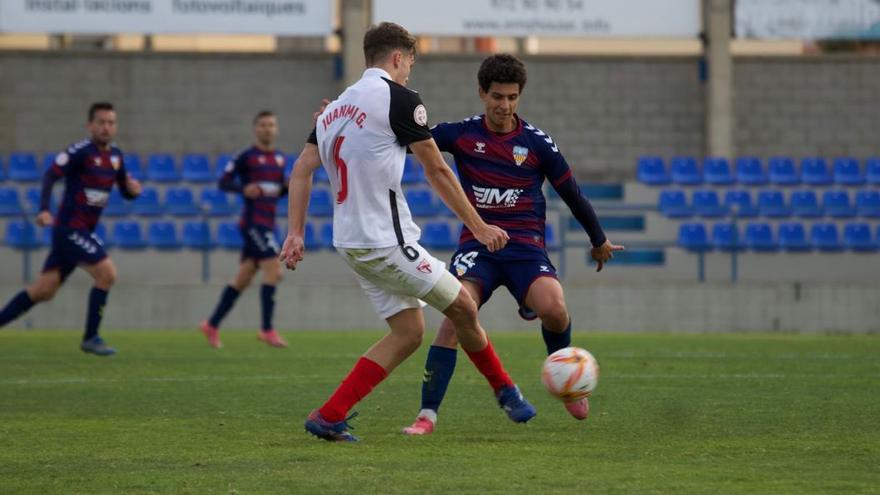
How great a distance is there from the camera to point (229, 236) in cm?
2086

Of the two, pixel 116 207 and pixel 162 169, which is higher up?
pixel 162 169

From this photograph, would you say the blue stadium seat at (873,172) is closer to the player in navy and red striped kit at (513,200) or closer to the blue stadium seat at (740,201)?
the blue stadium seat at (740,201)

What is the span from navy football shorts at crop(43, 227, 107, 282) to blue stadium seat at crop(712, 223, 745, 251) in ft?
32.4

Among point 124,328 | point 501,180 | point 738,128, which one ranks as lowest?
point 124,328

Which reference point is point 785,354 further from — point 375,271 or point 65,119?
point 65,119

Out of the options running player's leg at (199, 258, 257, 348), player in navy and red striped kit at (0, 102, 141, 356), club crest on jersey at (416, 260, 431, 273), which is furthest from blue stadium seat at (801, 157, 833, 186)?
club crest on jersey at (416, 260, 431, 273)

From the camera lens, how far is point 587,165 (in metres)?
24.3

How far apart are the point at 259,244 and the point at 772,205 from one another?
9994 mm

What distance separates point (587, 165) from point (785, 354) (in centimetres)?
1084

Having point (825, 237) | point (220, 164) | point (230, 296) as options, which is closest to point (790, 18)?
point (825, 237)

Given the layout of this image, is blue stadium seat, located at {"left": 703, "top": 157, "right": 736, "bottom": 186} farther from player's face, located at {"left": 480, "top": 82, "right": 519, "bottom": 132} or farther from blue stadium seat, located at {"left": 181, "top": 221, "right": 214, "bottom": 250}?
player's face, located at {"left": 480, "top": 82, "right": 519, "bottom": 132}

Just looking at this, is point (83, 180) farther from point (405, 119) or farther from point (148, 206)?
point (148, 206)

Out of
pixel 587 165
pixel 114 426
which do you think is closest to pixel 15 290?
pixel 587 165

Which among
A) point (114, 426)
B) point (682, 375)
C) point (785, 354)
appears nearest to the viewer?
point (114, 426)
